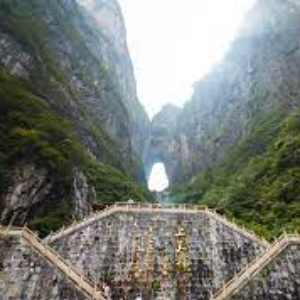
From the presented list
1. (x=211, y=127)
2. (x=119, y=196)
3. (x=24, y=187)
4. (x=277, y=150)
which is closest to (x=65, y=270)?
(x=24, y=187)

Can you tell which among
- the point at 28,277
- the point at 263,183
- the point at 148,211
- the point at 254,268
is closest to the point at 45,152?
the point at 148,211

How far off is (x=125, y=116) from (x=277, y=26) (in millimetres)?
47999

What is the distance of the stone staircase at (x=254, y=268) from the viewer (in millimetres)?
34731

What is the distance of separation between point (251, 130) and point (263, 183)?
41.9 m

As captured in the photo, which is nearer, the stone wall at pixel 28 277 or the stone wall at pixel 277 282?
the stone wall at pixel 28 277

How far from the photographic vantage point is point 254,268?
3631 cm

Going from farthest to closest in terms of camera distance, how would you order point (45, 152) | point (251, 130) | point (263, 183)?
1. point (251, 130)
2. point (263, 183)
3. point (45, 152)

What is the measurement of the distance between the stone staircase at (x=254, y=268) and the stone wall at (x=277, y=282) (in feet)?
0.75

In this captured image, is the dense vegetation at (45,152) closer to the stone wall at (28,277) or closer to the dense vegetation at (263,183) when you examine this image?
the stone wall at (28,277)

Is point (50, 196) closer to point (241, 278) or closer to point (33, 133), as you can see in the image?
point (33, 133)

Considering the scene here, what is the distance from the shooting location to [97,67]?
144 metres

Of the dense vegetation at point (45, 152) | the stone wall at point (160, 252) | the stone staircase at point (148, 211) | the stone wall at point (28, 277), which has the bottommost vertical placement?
the stone wall at point (28, 277)

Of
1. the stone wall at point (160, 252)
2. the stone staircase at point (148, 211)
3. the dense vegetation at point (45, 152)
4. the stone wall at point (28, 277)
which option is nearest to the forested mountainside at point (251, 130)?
the stone staircase at point (148, 211)

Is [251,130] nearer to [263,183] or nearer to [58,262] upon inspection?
[263,183]
